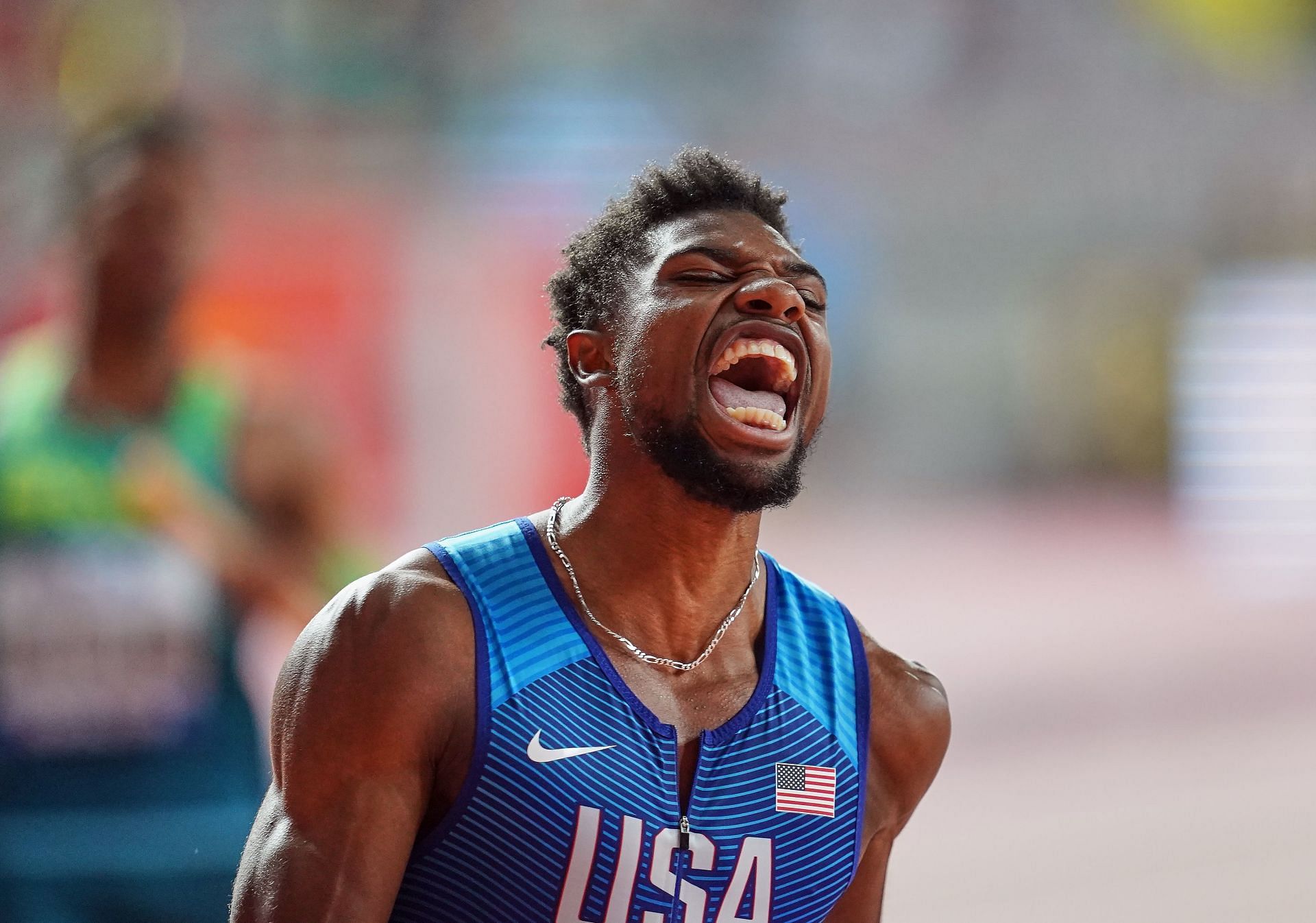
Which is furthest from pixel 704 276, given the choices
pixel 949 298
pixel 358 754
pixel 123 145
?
pixel 949 298

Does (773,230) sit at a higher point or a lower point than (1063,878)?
higher

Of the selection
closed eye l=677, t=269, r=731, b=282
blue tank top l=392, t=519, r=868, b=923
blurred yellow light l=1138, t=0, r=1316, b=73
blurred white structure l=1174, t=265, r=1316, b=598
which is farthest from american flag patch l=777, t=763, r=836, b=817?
blurred yellow light l=1138, t=0, r=1316, b=73

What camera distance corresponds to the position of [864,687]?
217 centimetres

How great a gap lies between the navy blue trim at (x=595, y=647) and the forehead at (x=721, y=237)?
0.43 metres

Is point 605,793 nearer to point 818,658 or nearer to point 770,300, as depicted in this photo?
point 818,658

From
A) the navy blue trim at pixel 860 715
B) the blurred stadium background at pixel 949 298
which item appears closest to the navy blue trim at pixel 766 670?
the navy blue trim at pixel 860 715

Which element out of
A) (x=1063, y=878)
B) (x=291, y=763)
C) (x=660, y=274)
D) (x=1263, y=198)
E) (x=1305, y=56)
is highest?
(x=1305, y=56)

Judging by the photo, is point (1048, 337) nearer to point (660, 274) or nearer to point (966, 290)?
point (966, 290)

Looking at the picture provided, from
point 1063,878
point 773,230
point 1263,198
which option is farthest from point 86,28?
point 1263,198

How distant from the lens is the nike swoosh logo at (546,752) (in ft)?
6.09

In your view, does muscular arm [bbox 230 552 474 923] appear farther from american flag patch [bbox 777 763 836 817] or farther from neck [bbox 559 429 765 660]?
american flag patch [bbox 777 763 836 817]

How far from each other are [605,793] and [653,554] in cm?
34

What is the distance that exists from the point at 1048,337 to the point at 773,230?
53.5 feet

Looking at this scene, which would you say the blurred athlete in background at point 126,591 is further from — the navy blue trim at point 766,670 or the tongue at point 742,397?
the tongue at point 742,397
